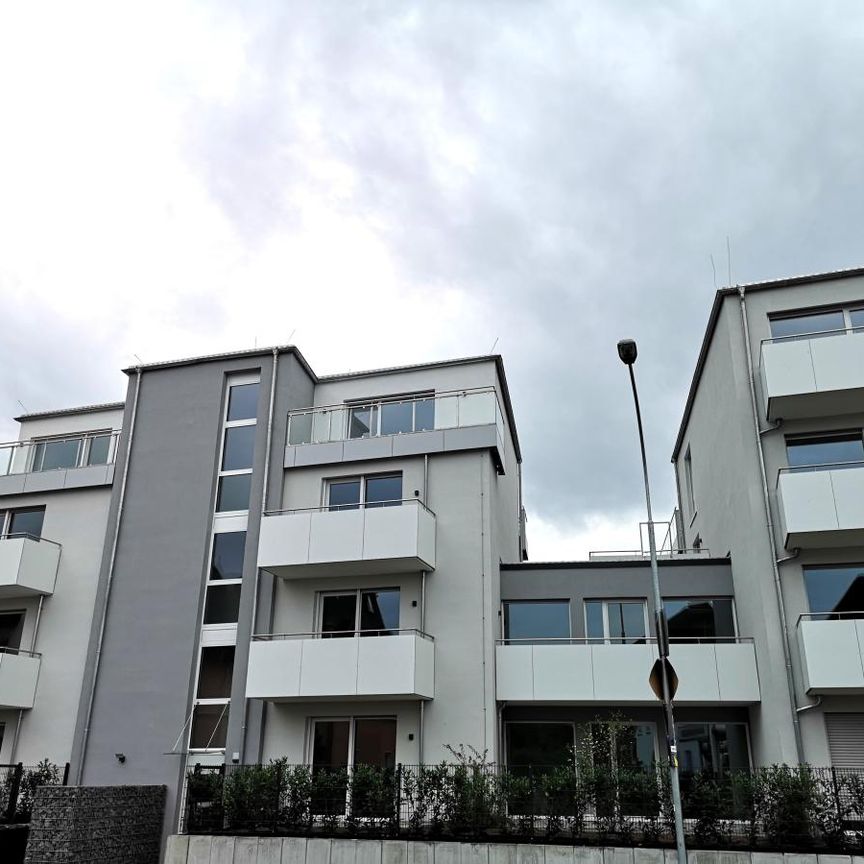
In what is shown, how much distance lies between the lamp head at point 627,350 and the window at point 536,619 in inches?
328

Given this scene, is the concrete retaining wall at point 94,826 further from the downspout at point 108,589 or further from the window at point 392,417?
the window at point 392,417

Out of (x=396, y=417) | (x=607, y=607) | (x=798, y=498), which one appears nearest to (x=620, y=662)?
(x=607, y=607)

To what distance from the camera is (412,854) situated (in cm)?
1461

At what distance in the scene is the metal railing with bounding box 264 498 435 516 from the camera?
1889 cm

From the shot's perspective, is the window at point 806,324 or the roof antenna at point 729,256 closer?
the window at point 806,324

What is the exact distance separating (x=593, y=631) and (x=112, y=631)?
1142cm

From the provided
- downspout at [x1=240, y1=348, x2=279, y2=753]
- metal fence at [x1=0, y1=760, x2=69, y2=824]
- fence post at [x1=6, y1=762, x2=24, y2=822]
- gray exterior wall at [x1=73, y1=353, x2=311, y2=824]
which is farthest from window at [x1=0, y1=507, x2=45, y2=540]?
downspout at [x1=240, y1=348, x2=279, y2=753]

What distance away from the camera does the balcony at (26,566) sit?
20.4m

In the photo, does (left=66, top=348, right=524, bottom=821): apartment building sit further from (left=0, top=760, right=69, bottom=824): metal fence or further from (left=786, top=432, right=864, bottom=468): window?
(left=786, top=432, right=864, bottom=468): window

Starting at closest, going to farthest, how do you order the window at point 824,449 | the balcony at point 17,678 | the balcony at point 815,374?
the balcony at point 815,374 → the window at point 824,449 → the balcony at point 17,678

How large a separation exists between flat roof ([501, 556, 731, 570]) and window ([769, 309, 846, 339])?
5320mm

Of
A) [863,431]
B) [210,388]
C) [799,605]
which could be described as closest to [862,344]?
[863,431]

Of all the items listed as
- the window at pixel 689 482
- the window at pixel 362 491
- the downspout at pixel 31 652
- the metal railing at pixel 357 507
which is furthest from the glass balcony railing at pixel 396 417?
the downspout at pixel 31 652

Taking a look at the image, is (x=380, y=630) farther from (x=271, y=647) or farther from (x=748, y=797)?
Result: (x=748, y=797)
